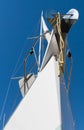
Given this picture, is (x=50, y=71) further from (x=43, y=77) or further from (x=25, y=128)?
(x=25, y=128)

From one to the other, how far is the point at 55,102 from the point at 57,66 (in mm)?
1364

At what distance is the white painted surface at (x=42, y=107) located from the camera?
8.74m

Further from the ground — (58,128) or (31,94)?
(31,94)

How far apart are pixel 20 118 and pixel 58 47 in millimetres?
2958

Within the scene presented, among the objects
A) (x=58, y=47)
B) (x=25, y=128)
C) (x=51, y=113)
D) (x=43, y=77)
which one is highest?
(x=58, y=47)

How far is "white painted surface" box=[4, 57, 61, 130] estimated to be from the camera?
8742 millimetres

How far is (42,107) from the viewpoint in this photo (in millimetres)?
9219

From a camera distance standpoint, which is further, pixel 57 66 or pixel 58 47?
pixel 58 47

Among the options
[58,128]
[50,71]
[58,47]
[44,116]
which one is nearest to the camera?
[58,128]

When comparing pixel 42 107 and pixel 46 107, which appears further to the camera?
pixel 42 107

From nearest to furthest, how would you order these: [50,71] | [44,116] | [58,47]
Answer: [44,116]
[50,71]
[58,47]

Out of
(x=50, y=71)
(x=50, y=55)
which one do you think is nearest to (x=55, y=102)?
(x=50, y=71)

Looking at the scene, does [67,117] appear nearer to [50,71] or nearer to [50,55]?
[50,71]

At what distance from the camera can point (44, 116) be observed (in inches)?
353
